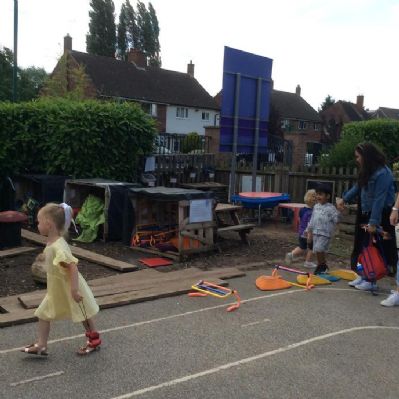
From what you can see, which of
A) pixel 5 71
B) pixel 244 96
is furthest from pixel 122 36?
pixel 244 96

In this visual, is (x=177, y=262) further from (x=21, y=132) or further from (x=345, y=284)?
(x=21, y=132)

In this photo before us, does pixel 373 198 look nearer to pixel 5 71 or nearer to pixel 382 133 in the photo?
pixel 382 133

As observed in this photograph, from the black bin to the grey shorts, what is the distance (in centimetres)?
486

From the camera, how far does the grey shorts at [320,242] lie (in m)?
7.49

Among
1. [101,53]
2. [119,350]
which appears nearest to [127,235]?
[119,350]

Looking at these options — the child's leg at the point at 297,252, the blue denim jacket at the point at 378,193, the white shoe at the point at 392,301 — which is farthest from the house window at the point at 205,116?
the white shoe at the point at 392,301

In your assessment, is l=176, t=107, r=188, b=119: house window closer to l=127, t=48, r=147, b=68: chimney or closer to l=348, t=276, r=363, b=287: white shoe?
l=127, t=48, r=147, b=68: chimney

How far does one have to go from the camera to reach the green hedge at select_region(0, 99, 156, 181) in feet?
38.1

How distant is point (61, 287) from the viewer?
14.6 feet

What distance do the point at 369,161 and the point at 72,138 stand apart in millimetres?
7039

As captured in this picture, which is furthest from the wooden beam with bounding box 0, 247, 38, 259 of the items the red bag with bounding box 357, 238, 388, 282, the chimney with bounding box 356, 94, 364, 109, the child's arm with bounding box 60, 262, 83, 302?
the chimney with bounding box 356, 94, 364, 109

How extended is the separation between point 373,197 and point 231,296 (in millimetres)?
2237

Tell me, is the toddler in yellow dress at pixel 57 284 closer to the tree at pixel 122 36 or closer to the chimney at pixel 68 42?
the chimney at pixel 68 42

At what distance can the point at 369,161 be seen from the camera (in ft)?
22.0
